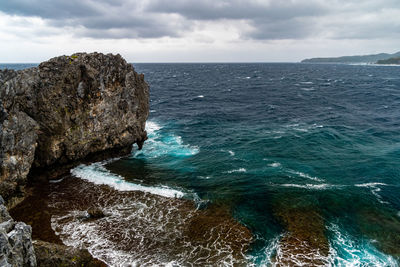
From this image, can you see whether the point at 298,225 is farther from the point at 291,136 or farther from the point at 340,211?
the point at 291,136

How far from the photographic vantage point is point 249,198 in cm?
3216

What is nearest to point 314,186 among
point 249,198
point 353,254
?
point 249,198

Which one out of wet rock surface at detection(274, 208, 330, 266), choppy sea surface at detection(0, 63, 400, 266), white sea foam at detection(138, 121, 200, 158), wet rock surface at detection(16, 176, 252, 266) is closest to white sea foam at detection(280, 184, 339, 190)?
choppy sea surface at detection(0, 63, 400, 266)

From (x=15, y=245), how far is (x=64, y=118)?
24.0 meters

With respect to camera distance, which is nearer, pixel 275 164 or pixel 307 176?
pixel 307 176

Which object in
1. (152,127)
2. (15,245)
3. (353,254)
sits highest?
(15,245)

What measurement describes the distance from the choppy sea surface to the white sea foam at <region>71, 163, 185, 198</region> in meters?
0.15

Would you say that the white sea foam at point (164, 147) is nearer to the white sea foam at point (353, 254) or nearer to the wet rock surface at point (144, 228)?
the wet rock surface at point (144, 228)

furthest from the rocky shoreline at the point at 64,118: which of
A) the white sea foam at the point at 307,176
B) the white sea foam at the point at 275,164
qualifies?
the white sea foam at the point at 307,176

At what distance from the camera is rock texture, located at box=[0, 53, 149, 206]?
2917 centimetres

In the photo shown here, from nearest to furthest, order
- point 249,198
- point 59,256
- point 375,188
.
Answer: point 59,256
point 249,198
point 375,188

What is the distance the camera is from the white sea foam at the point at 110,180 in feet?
109

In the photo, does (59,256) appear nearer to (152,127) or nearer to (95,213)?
(95,213)

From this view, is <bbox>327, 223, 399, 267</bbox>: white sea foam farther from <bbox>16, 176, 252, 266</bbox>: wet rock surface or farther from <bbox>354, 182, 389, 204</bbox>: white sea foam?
<bbox>354, 182, 389, 204</bbox>: white sea foam
